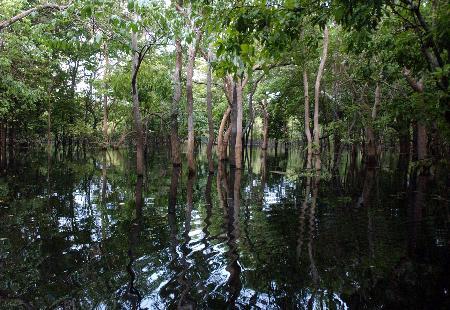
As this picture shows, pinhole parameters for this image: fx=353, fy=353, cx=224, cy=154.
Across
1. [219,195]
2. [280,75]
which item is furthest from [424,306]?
[280,75]

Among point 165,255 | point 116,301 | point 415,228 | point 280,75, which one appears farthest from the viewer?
point 280,75

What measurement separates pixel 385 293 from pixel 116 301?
10.9ft

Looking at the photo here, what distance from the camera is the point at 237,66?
4.54 metres

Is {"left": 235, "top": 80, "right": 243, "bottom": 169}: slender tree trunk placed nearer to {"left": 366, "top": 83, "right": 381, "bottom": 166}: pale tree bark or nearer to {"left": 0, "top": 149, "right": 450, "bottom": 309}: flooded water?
{"left": 366, "top": 83, "right": 381, "bottom": 166}: pale tree bark

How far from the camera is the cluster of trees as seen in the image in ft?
15.6

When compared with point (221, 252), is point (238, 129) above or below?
above

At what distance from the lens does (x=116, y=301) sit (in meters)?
4.09

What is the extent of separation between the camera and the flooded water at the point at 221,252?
14.1 ft

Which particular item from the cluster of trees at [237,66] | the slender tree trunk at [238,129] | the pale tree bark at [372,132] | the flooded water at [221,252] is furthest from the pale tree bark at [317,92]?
the flooded water at [221,252]

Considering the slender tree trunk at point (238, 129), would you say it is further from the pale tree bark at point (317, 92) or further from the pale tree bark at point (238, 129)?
the pale tree bark at point (317, 92)

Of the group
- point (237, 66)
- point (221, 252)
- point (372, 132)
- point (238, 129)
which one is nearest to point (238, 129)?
point (238, 129)

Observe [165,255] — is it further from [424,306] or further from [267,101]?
[267,101]

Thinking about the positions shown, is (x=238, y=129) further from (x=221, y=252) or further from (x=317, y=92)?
(x=221, y=252)

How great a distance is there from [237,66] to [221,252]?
3096 millimetres
